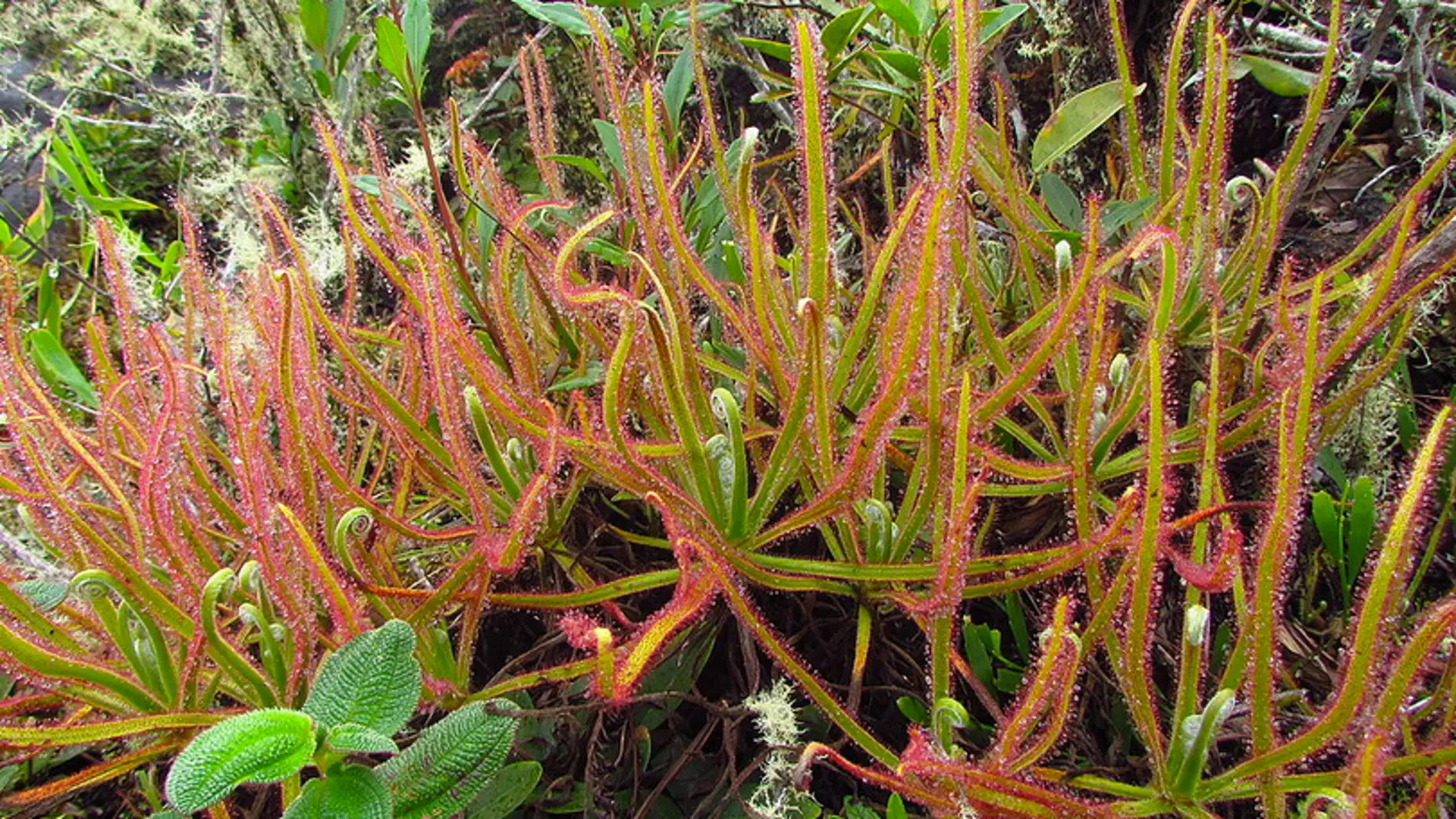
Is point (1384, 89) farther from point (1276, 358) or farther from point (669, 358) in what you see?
point (669, 358)

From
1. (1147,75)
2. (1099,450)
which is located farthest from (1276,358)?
(1147,75)

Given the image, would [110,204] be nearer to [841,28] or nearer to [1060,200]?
[841,28]

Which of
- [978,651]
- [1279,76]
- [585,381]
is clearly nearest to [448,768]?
[585,381]

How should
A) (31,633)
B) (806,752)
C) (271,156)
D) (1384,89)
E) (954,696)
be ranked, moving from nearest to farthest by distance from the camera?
(806,752), (31,633), (954,696), (1384,89), (271,156)

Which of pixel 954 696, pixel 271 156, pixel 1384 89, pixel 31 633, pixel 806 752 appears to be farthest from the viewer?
pixel 271 156

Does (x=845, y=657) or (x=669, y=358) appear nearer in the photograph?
(x=669, y=358)

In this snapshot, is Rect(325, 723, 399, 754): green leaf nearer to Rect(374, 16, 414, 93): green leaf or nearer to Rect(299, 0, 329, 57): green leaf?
Rect(374, 16, 414, 93): green leaf
